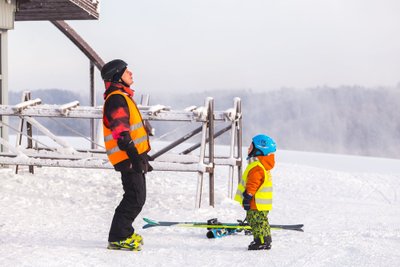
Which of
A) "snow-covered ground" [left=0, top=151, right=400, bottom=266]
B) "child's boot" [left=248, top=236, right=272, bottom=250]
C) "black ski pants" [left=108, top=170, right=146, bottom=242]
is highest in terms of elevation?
"black ski pants" [left=108, top=170, right=146, bottom=242]

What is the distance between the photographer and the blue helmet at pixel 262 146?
5.74m

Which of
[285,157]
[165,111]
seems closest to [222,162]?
[165,111]

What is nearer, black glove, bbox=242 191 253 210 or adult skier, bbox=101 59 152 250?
adult skier, bbox=101 59 152 250

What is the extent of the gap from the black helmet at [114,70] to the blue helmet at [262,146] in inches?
57.7

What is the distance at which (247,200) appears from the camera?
5648 millimetres

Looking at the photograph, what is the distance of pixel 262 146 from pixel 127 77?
1482 mm

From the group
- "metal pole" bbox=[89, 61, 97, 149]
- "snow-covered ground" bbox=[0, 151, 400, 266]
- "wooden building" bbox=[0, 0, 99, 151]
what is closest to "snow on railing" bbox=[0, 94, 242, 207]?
"snow-covered ground" bbox=[0, 151, 400, 266]

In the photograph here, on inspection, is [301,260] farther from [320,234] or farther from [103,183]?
[103,183]

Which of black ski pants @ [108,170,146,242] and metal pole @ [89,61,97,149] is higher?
metal pole @ [89,61,97,149]

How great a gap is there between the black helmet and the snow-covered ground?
165cm

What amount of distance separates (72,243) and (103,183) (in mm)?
5085

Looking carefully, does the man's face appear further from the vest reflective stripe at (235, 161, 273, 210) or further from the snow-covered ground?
the snow-covered ground

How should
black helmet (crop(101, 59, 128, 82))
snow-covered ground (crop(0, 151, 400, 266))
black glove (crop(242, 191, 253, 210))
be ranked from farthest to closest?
black glove (crop(242, 191, 253, 210))
black helmet (crop(101, 59, 128, 82))
snow-covered ground (crop(0, 151, 400, 266))

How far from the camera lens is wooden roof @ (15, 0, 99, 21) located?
13.5 meters
